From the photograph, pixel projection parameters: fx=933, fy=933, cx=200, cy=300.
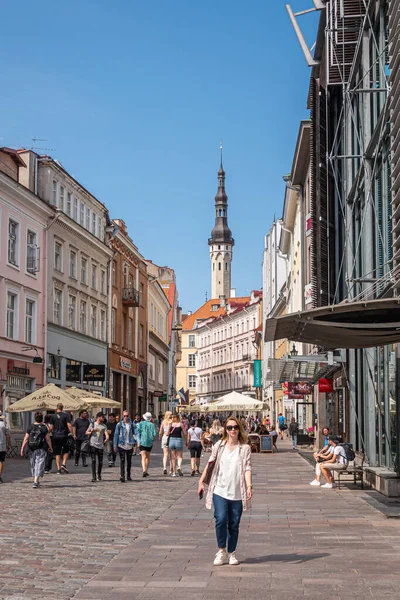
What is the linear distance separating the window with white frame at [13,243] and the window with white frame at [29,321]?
1.93m

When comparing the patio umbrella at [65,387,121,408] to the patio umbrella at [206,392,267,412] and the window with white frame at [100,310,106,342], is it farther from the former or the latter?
the window with white frame at [100,310,106,342]

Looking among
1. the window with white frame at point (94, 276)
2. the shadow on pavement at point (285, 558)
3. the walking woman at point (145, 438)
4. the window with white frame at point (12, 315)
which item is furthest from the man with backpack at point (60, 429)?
the window with white frame at point (94, 276)

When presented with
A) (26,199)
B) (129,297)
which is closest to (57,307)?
(26,199)

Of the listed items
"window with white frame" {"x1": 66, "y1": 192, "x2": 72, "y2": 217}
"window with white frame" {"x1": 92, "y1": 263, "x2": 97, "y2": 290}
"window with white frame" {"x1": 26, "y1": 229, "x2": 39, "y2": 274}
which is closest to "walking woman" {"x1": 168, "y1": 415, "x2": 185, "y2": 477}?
"window with white frame" {"x1": 26, "y1": 229, "x2": 39, "y2": 274}

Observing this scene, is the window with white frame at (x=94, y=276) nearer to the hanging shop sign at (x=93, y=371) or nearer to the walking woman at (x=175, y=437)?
the hanging shop sign at (x=93, y=371)

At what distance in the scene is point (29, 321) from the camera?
3859 centimetres

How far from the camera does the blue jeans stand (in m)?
9.55

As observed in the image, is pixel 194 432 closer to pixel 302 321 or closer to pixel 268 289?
pixel 302 321

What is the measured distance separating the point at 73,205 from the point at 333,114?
17.8 metres

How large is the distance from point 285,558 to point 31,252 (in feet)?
99.3

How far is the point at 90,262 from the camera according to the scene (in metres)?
48.1

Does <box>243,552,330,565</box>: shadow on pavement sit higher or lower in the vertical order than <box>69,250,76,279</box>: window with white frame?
lower

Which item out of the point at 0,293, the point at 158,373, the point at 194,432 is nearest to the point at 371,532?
the point at 194,432

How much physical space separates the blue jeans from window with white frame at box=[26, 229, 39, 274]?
29.7 meters
